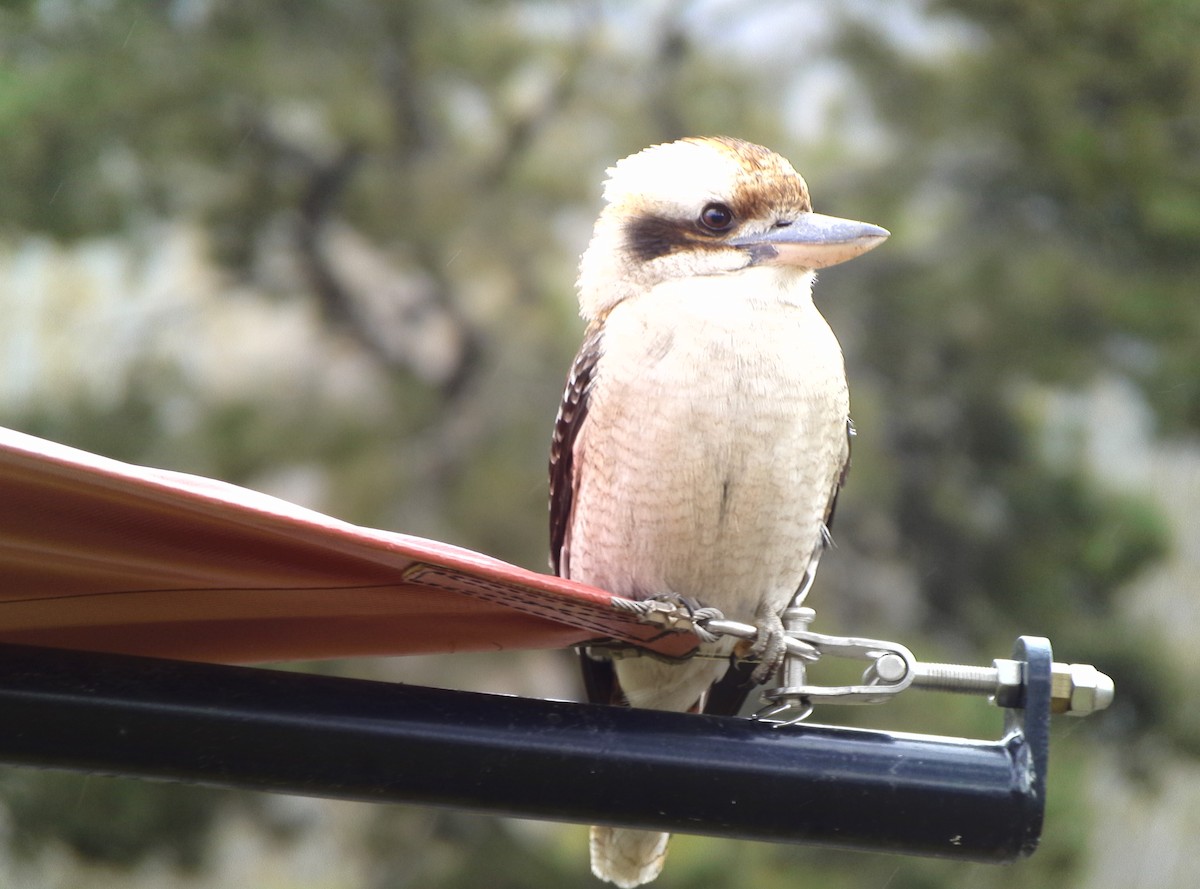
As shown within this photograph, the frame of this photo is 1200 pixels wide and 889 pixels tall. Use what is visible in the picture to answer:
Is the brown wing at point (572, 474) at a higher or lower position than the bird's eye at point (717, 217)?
lower

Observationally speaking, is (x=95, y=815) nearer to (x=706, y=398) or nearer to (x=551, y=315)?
(x=551, y=315)

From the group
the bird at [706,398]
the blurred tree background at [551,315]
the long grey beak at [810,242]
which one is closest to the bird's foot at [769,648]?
the bird at [706,398]

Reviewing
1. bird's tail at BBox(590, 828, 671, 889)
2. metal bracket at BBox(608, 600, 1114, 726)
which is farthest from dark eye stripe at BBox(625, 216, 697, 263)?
bird's tail at BBox(590, 828, 671, 889)

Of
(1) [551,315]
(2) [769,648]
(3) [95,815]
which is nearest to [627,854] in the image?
(2) [769,648]

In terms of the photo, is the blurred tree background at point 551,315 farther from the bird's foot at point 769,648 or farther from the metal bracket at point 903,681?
the metal bracket at point 903,681

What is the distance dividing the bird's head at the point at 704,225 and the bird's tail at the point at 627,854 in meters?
0.66

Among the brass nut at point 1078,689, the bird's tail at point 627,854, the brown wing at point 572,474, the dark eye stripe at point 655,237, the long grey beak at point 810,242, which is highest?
the dark eye stripe at point 655,237

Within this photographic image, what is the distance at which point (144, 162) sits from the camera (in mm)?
3902

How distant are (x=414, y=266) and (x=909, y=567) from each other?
1970 mm

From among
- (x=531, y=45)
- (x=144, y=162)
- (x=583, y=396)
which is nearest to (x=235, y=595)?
(x=583, y=396)

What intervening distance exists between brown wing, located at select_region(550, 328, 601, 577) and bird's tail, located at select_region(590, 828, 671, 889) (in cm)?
34

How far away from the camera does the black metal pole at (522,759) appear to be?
1.00 meters

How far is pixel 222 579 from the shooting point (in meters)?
1.09

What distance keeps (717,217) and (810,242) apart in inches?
5.7
